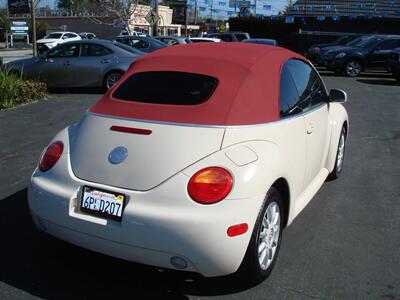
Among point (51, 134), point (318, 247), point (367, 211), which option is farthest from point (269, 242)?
point (51, 134)

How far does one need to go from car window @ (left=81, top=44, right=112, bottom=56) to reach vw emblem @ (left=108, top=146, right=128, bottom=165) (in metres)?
10.4

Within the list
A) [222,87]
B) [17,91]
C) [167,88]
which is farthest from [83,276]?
[17,91]

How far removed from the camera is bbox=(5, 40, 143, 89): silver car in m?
13.1

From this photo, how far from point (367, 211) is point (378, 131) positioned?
14.3 feet

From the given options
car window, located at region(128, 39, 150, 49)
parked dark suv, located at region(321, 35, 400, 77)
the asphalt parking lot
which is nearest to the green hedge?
the asphalt parking lot

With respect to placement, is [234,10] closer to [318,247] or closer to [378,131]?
[378,131]

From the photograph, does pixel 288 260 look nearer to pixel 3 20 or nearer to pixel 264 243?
pixel 264 243

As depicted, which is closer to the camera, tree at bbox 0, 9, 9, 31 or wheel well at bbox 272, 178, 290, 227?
wheel well at bbox 272, 178, 290, 227

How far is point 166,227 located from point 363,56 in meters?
18.5

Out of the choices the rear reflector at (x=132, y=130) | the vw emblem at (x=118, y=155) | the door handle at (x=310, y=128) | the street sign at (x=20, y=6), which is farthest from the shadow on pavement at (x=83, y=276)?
the street sign at (x=20, y=6)

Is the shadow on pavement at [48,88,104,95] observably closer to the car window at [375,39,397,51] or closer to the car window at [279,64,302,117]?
the car window at [279,64,302,117]

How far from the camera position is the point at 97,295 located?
10.9ft

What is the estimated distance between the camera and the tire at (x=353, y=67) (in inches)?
786

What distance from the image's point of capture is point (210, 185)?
10.0 ft
